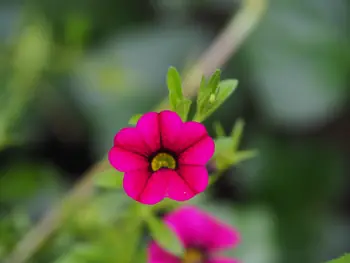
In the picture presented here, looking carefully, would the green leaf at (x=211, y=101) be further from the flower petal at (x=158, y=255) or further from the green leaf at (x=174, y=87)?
the flower petal at (x=158, y=255)

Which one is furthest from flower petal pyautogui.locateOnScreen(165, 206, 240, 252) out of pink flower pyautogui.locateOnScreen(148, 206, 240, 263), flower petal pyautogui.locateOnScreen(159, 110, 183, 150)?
flower petal pyautogui.locateOnScreen(159, 110, 183, 150)

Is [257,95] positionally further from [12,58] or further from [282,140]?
[12,58]

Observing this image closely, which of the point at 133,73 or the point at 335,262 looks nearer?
the point at 335,262

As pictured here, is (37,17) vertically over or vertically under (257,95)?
over

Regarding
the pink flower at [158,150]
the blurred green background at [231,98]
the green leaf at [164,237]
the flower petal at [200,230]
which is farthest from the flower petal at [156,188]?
the blurred green background at [231,98]

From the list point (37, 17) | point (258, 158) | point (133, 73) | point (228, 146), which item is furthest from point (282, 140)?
point (228, 146)

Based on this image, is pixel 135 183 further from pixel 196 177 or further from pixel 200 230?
pixel 200 230

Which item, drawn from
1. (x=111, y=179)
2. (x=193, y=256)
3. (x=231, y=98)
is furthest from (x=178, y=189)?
(x=231, y=98)
